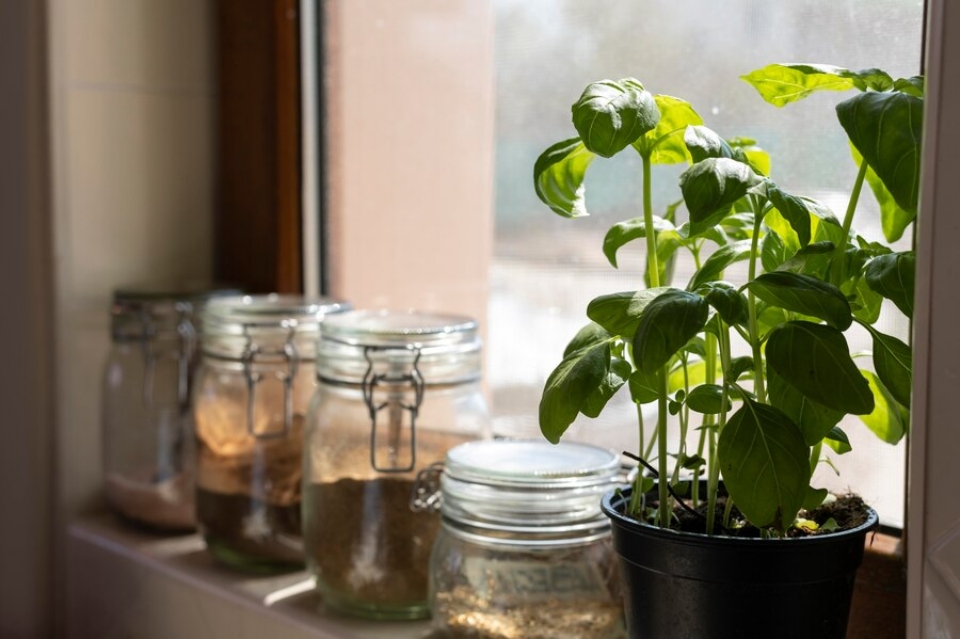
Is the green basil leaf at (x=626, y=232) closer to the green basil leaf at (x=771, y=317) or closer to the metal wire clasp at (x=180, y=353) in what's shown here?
the green basil leaf at (x=771, y=317)

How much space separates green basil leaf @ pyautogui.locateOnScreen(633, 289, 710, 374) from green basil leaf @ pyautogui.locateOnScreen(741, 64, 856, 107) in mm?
168

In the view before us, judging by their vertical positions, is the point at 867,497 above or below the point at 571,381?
below

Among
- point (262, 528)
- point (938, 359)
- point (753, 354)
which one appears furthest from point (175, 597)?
point (938, 359)

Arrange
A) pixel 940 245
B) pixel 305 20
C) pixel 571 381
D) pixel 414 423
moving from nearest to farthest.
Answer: pixel 940 245 → pixel 571 381 → pixel 414 423 → pixel 305 20

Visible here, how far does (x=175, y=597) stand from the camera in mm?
1148

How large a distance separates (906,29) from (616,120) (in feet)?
1.01

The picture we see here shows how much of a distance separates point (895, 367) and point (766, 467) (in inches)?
4.1

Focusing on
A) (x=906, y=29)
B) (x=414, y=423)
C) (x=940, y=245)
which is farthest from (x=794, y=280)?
(x=414, y=423)

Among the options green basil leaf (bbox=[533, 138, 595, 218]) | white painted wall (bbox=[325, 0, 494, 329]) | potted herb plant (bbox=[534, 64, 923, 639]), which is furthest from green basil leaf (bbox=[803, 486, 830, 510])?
white painted wall (bbox=[325, 0, 494, 329])

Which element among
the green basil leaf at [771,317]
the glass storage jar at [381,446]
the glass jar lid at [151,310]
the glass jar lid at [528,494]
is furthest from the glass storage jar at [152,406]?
the green basil leaf at [771,317]

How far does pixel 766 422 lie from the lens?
0.62 meters

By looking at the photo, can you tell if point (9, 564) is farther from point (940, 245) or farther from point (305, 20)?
point (940, 245)

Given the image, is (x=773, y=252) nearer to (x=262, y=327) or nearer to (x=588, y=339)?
(x=588, y=339)

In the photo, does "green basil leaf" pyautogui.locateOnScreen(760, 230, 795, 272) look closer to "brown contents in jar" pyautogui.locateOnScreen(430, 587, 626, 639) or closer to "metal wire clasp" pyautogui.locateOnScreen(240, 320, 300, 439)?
"brown contents in jar" pyautogui.locateOnScreen(430, 587, 626, 639)
